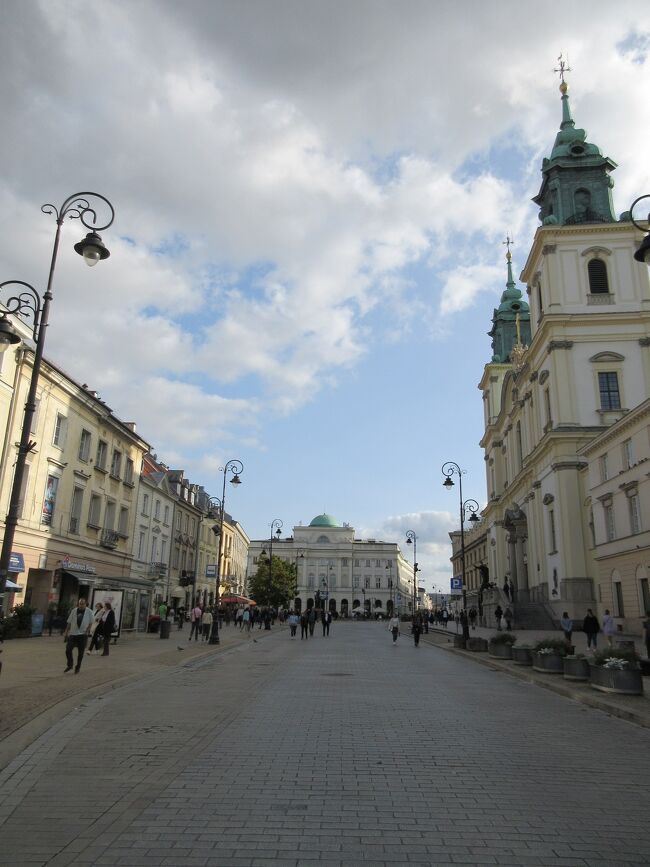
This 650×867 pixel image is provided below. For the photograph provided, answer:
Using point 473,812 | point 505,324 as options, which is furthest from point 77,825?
point 505,324

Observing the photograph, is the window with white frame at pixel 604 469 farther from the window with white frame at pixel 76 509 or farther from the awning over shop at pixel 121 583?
the window with white frame at pixel 76 509

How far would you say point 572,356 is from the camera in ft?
153

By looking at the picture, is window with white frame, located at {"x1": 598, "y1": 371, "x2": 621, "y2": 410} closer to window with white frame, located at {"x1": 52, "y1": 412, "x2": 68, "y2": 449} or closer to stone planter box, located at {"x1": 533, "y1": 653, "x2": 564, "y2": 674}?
stone planter box, located at {"x1": 533, "y1": 653, "x2": 564, "y2": 674}

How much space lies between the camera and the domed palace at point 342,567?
148125mm

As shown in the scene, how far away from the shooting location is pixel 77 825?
5.51 meters

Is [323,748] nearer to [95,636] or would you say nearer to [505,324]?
[95,636]

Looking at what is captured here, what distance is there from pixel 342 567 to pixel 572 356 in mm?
109711

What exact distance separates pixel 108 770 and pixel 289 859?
126 inches

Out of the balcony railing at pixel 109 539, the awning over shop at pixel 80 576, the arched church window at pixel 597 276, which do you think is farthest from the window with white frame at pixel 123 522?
the arched church window at pixel 597 276

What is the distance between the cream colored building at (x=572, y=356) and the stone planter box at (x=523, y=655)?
71.8 ft

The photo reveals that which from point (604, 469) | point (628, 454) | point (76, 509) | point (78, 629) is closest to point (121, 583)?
point (76, 509)

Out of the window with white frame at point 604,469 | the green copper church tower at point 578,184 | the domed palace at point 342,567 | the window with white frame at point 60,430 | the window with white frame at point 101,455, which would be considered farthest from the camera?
the domed palace at point 342,567

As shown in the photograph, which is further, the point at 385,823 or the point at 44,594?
the point at 44,594

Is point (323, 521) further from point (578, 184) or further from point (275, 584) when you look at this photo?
point (578, 184)
